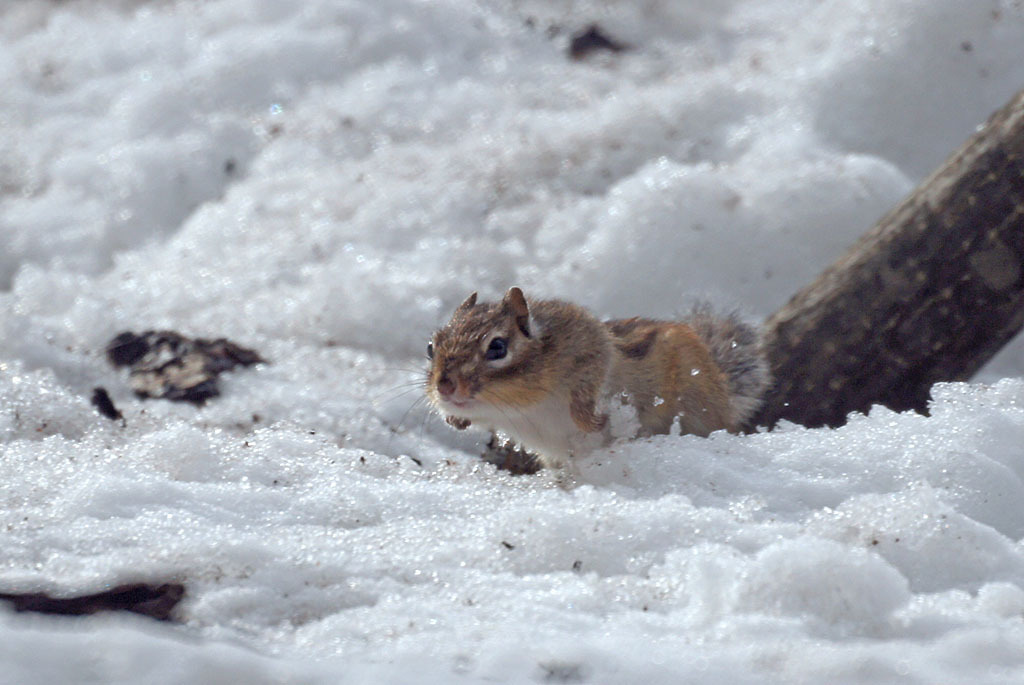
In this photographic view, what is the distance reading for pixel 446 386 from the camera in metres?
3.41

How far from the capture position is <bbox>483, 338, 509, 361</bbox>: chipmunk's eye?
3.48 metres

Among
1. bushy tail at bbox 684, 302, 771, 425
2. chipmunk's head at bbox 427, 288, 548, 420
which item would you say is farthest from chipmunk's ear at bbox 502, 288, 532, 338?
bushy tail at bbox 684, 302, 771, 425

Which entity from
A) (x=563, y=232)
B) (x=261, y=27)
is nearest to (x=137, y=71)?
(x=261, y=27)

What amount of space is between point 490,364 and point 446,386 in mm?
164

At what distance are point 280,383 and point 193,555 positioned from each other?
2.36 metres

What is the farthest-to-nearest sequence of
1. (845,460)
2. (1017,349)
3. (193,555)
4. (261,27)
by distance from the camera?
(261,27) → (1017,349) → (845,460) → (193,555)

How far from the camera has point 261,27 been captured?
313 inches

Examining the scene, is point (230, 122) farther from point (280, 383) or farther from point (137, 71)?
point (280, 383)

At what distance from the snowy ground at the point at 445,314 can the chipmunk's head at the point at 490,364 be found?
10.9 inches

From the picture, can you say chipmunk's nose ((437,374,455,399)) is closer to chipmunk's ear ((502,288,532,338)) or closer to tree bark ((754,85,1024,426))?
chipmunk's ear ((502,288,532,338))

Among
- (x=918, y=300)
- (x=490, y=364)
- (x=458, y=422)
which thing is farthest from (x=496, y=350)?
(x=918, y=300)

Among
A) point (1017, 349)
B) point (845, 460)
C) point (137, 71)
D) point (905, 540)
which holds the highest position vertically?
point (137, 71)

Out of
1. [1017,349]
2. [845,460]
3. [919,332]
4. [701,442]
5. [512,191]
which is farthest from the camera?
[512,191]

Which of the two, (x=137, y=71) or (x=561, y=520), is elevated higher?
(x=137, y=71)
